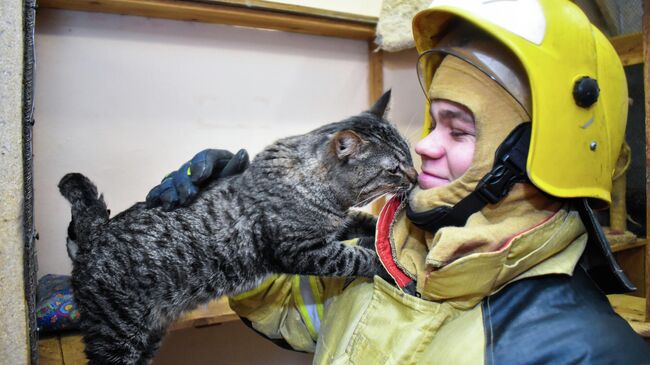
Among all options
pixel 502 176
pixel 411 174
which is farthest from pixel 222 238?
pixel 502 176

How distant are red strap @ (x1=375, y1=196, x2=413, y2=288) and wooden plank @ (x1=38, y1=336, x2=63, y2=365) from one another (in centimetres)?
117

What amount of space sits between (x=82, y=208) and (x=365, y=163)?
0.96 m

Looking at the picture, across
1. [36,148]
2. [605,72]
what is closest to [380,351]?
[605,72]

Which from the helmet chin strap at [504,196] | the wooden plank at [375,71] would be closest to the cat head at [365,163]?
the helmet chin strap at [504,196]

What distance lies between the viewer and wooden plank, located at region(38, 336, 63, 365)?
1539 mm

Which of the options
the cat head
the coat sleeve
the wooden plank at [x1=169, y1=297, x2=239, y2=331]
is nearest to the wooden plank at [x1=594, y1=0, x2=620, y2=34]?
the cat head

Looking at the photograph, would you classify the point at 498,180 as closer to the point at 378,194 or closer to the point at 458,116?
the point at 458,116

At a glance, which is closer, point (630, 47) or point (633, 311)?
point (633, 311)

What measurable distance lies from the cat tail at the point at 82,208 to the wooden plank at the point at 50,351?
0.37 m

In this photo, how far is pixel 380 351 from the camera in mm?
1032

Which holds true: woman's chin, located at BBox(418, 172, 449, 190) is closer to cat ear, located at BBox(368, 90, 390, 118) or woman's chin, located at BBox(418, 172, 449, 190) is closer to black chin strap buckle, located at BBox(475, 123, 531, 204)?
black chin strap buckle, located at BBox(475, 123, 531, 204)

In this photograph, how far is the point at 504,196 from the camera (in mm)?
1015

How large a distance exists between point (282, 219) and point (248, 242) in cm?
14

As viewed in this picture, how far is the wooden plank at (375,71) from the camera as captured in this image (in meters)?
2.74
